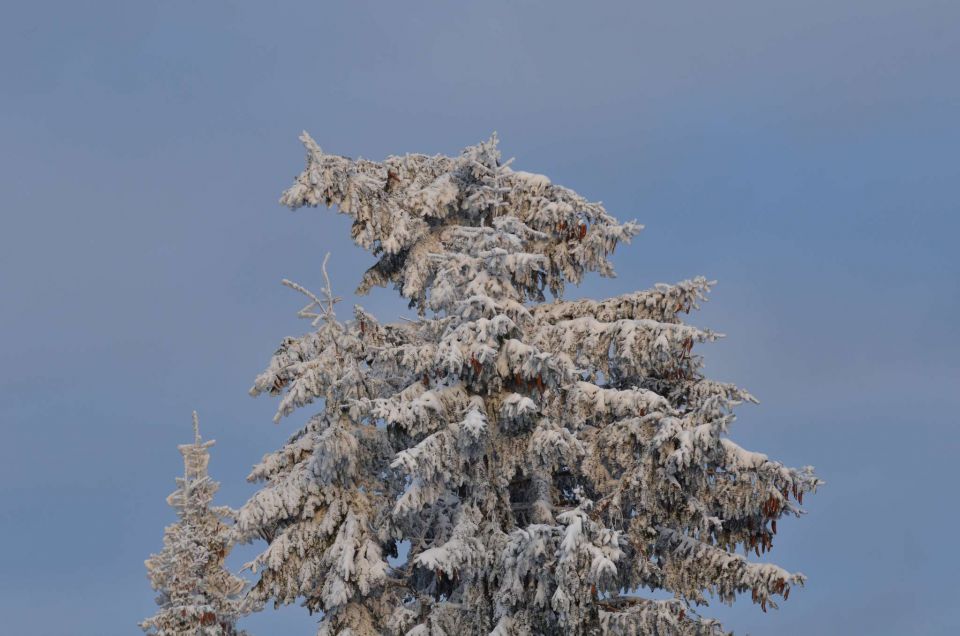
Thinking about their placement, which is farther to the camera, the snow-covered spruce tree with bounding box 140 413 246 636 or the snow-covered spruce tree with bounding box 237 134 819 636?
the snow-covered spruce tree with bounding box 140 413 246 636

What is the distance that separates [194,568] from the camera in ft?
95.6

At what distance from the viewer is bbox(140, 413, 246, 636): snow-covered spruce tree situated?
28.2 m

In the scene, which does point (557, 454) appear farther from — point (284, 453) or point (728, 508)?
point (284, 453)

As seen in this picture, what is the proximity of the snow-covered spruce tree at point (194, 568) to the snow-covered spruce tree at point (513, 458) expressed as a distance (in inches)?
210

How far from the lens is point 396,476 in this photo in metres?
24.4

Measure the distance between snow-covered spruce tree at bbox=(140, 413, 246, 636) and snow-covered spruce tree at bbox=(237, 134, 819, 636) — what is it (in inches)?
210

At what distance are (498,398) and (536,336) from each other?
2.32 metres

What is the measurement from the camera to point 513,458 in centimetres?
2211

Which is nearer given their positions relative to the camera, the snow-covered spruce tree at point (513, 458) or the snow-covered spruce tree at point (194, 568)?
the snow-covered spruce tree at point (513, 458)

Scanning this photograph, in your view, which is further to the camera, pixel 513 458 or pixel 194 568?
pixel 194 568

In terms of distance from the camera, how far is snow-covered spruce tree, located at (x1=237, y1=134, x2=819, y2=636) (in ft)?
68.8

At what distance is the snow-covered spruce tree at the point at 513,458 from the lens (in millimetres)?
20984

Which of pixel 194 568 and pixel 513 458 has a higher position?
pixel 194 568

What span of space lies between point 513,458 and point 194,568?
10809mm
